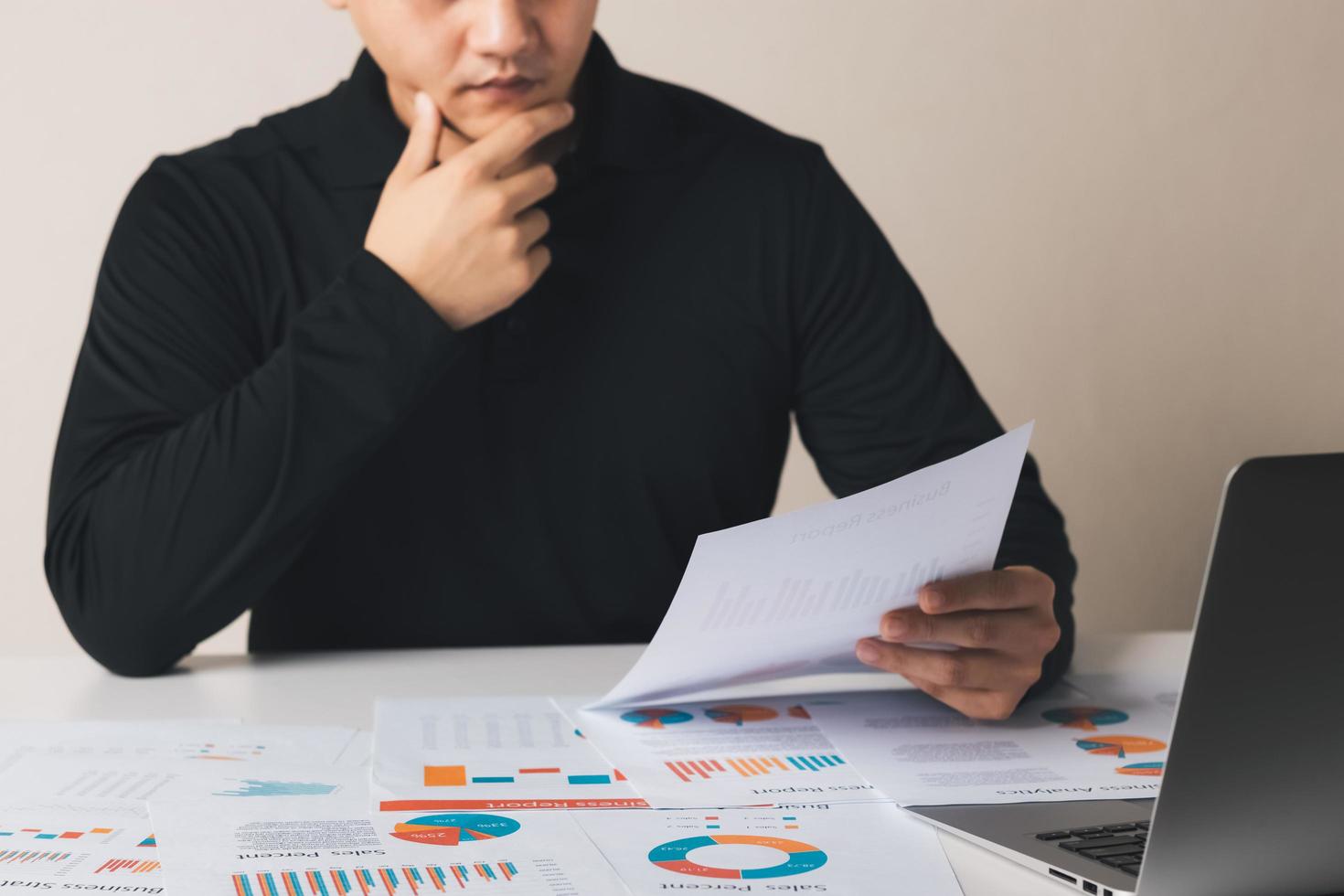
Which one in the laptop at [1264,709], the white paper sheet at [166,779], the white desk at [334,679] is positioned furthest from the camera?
the white desk at [334,679]

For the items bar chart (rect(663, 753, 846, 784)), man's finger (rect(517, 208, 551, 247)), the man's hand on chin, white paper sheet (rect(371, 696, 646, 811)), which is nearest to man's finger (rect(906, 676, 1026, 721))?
the man's hand on chin

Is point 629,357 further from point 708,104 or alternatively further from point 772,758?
point 772,758

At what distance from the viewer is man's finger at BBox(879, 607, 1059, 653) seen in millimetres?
830

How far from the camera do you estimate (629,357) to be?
4.14ft

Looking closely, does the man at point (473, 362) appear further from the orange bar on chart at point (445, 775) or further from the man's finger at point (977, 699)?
the orange bar on chart at point (445, 775)

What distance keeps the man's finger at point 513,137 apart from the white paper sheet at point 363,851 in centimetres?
55

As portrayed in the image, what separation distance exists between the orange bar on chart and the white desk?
134mm

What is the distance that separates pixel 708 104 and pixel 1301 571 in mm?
999

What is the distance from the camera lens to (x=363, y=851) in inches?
24.9

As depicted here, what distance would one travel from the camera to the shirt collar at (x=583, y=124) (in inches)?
49.4

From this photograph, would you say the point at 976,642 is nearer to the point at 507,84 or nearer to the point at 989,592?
the point at 989,592

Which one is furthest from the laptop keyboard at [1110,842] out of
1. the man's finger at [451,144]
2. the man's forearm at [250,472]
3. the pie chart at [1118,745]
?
the man's finger at [451,144]

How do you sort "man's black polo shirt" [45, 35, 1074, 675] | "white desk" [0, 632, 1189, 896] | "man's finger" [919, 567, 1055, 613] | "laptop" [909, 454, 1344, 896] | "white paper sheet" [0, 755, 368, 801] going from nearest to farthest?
"laptop" [909, 454, 1344, 896]
"white paper sheet" [0, 755, 368, 801]
"man's finger" [919, 567, 1055, 613]
"white desk" [0, 632, 1189, 896]
"man's black polo shirt" [45, 35, 1074, 675]

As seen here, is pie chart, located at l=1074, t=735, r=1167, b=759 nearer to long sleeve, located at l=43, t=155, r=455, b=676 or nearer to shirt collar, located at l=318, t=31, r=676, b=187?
long sleeve, located at l=43, t=155, r=455, b=676
